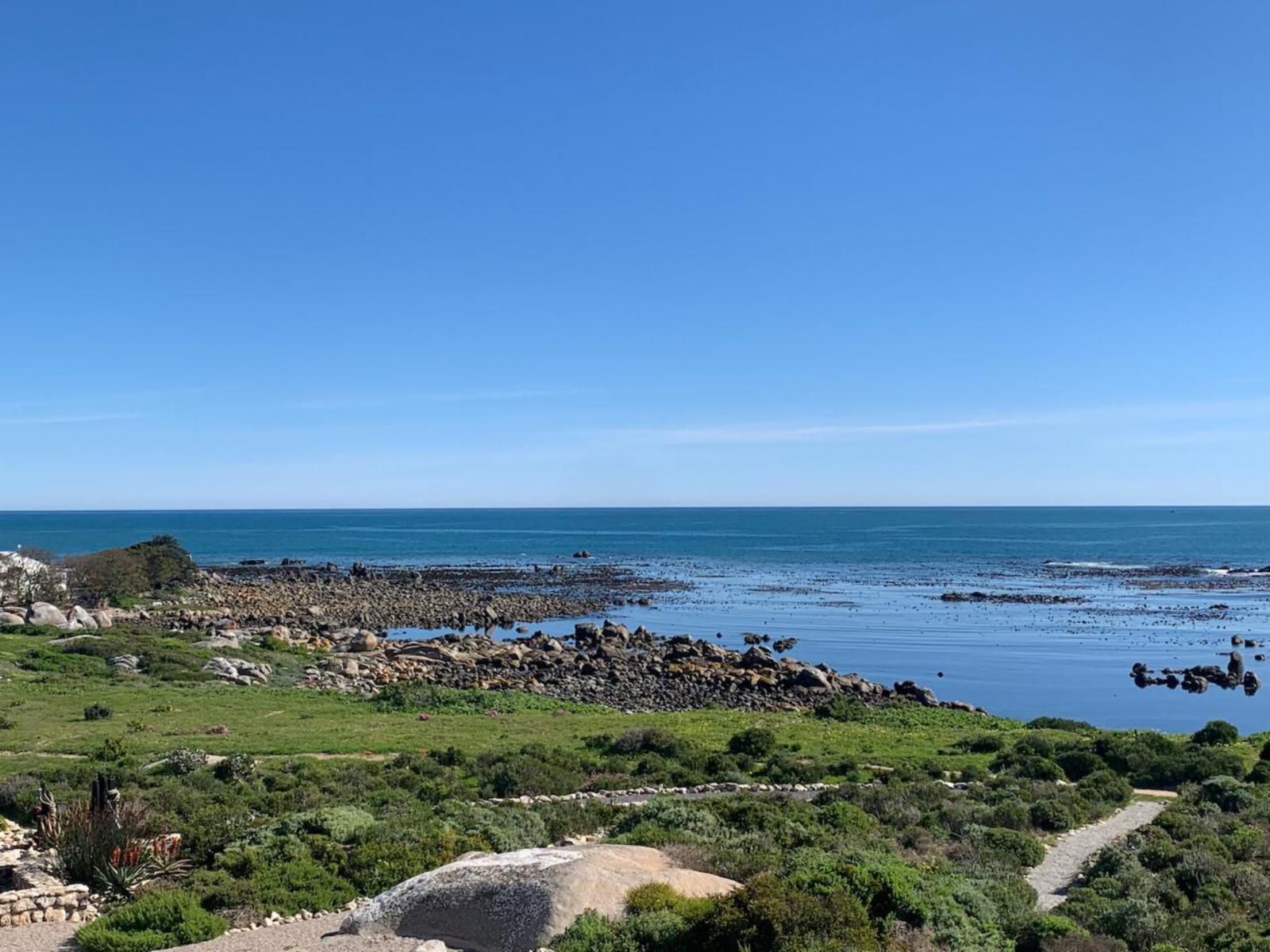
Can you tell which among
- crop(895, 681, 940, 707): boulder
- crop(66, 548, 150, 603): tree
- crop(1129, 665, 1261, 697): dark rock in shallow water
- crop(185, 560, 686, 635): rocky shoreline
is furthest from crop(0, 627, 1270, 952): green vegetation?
crop(66, 548, 150, 603): tree

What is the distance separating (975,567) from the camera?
113625 mm

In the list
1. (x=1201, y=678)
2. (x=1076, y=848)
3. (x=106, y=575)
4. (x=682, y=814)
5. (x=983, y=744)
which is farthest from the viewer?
(x=106, y=575)

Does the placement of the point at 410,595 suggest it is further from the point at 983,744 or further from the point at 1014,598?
the point at 983,744

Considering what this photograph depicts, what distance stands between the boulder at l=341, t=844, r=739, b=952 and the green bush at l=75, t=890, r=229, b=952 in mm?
1844

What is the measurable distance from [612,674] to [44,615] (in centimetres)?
2923

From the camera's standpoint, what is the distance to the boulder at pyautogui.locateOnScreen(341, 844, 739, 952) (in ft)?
37.1

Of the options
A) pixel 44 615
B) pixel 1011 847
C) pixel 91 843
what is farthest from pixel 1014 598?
pixel 91 843

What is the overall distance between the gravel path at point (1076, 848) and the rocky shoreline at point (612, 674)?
18872mm

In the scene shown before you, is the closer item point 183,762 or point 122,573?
point 183,762

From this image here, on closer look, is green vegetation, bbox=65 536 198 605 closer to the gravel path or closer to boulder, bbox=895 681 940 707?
boulder, bbox=895 681 940 707

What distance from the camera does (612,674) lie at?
48.2m

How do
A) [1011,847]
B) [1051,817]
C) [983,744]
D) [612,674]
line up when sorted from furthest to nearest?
1. [612,674]
2. [983,744]
3. [1051,817]
4. [1011,847]

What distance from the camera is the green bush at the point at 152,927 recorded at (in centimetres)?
1201

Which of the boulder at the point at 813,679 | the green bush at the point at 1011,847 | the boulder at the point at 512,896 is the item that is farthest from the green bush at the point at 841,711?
the boulder at the point at 512,896
